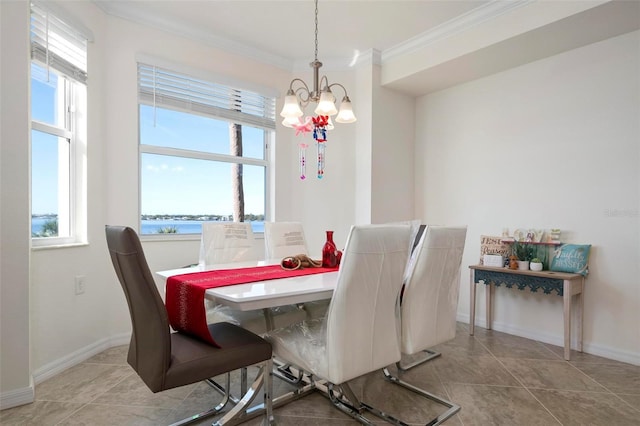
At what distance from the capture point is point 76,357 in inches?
103

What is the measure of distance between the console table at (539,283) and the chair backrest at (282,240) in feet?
5.34

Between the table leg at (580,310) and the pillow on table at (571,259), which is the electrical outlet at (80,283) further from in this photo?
the table leg at (580,310)

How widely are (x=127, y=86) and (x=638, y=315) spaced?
4351 millimetres

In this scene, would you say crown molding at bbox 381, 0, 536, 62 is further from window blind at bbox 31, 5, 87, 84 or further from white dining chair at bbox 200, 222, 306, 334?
window blind at bbox 31, 5, 87, 84

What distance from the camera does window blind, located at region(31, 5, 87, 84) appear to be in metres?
2.34

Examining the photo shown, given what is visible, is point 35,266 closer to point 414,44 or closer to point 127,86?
point 127,86

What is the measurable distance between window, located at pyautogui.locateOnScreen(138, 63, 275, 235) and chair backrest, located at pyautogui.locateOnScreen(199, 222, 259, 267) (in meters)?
0.74

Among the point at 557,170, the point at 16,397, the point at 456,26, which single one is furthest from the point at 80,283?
the point at 557,170

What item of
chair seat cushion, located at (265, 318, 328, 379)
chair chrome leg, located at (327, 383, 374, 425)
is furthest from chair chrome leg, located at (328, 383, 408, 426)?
chair seat cushion, located at (265, 318, 328, 379)

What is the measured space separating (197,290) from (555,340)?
3.00 metres

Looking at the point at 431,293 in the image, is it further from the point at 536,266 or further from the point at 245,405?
the point at 536,266

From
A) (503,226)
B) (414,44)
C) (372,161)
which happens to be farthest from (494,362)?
(414,44)

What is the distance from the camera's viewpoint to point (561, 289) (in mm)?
2801

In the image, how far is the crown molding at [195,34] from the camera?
294 cm
